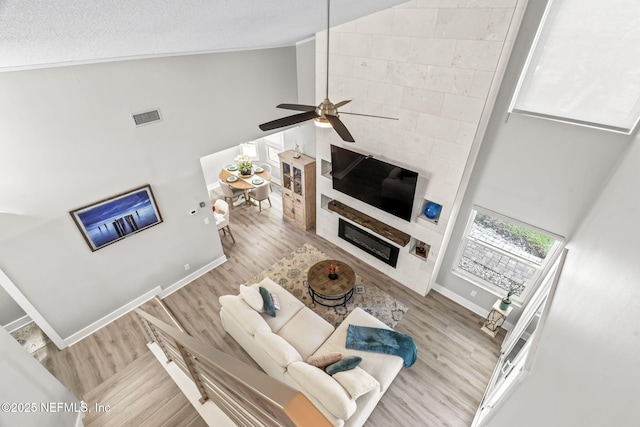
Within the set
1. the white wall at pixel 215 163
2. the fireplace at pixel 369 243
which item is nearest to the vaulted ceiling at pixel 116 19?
the fireplace at pixel 369 243

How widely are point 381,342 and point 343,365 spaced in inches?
29.4

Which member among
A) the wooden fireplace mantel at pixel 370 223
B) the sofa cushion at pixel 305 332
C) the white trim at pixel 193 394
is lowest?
the sofa cushion at pixel 305 332

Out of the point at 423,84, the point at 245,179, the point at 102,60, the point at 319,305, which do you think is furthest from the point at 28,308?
the point at 423,84

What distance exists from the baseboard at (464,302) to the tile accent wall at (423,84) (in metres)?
0.33

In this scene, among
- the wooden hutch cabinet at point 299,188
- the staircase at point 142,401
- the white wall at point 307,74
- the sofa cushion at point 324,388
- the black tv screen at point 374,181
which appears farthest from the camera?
the wooden hutch cabinet at point 299,188

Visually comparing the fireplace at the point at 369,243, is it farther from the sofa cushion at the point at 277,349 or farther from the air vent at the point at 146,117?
the air vent at the point at 146,117

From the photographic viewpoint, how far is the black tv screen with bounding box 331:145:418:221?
14.7 feet

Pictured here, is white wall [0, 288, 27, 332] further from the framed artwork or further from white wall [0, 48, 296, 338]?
the framed artwork

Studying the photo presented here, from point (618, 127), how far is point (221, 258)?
6172 millimetres

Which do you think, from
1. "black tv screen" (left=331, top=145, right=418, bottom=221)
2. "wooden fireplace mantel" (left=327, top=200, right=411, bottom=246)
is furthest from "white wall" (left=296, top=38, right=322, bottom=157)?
"wooden fireplace mantel" (left=327, top=200, right=411, bottom=246)

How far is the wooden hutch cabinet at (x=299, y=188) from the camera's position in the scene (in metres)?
6.23

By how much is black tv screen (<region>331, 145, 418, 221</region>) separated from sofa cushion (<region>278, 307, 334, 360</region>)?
2.17 metres

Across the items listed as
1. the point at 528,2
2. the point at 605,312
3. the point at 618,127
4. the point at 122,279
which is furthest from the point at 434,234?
the point at 122,279

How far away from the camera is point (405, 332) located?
15.4 ft
